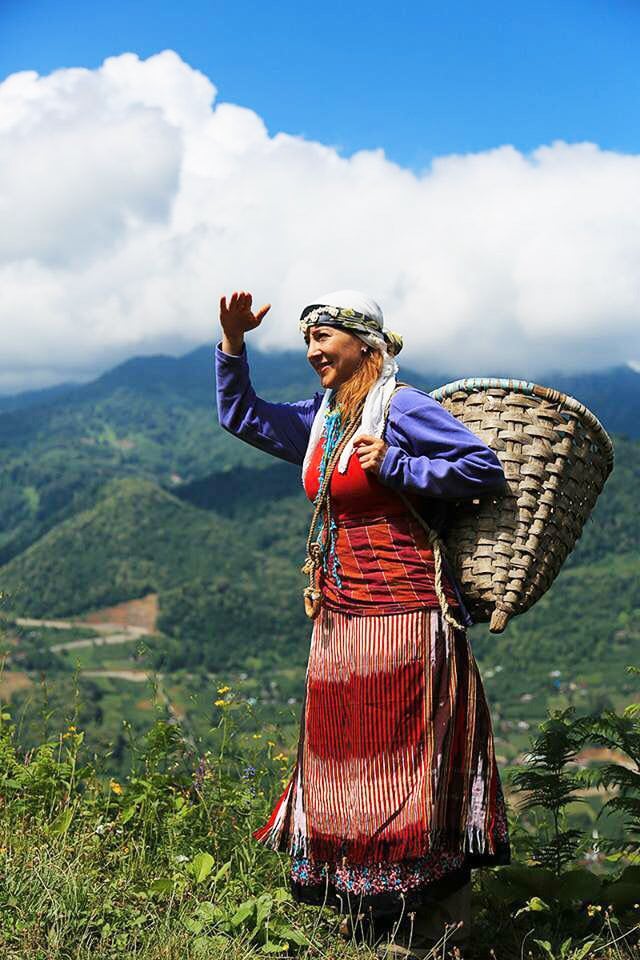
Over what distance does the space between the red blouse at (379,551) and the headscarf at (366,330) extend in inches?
4.1

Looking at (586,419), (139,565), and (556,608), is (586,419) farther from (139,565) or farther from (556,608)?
(139,565)

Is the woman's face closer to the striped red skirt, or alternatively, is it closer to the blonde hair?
the blonde hair

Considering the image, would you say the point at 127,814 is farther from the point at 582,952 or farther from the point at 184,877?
the point at 582,952

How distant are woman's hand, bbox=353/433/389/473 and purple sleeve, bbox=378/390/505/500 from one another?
19 millimetres

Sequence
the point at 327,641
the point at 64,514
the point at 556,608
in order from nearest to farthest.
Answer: the point at 327,641 → the point at 556,608 → the point at 64,514

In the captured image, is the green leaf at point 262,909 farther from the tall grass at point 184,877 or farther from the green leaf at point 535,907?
the green leaf at point 535,907

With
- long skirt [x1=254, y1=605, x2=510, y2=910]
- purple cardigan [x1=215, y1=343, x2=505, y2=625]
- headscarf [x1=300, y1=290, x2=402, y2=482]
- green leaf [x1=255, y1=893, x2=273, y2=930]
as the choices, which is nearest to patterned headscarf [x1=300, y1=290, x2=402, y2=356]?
headscarf [x1=300, y1=290, x2=402, y2=482]

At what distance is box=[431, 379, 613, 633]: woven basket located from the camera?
3.25 metres

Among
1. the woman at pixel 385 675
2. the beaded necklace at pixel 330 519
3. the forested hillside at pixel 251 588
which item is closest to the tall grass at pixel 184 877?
the woman at pixel 385 675

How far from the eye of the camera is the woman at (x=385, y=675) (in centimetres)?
Answer: 332

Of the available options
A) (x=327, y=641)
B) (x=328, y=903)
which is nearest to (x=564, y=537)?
(x=327, y=641)

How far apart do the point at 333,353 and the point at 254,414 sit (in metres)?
0.47

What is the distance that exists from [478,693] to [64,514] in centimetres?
19578

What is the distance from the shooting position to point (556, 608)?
129 meters
